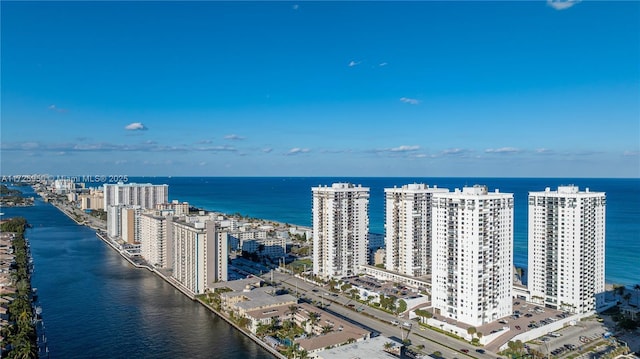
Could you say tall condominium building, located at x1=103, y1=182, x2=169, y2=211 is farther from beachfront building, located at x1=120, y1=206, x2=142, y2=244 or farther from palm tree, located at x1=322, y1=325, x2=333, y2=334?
palm tree, located at x1=322, y1=325, x2=333, y2=334

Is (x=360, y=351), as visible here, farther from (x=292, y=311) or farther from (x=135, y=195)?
(x=135, y=195)

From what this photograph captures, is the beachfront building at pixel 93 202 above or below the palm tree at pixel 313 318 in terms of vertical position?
above

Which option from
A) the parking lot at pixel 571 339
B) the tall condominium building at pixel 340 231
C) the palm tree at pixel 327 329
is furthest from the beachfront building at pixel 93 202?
the parking lot at pixel 571 339

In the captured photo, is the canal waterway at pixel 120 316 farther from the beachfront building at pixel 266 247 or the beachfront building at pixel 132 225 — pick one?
the beachfront building at pixel 266 247

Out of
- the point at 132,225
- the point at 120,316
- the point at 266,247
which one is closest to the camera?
the point at 120,316

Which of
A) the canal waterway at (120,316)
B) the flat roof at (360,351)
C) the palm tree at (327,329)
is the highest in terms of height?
the flat roof at (360,351)

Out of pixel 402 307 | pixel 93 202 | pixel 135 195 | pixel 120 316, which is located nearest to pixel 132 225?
pixel 120 316

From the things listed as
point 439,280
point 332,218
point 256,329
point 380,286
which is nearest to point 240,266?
point 332,218
